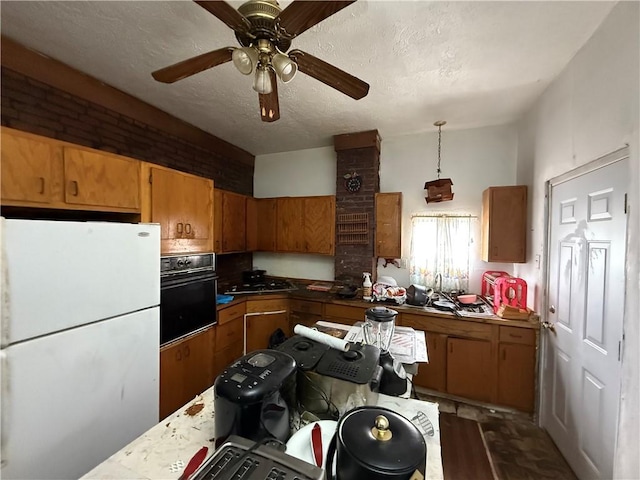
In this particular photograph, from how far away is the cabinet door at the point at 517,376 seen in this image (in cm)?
224

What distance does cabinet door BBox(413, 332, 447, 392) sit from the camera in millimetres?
2494

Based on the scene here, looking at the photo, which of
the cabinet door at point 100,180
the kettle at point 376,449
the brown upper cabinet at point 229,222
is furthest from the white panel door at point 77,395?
the brown upper cabinet at point 229,222

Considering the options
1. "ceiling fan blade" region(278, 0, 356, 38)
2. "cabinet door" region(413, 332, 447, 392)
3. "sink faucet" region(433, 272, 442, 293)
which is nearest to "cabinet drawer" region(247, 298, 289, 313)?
"cabinet door" region(413, 332, 447, 392)

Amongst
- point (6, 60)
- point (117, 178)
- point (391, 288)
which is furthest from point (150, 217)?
point (391, 288)

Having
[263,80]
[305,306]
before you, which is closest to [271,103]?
[263,80]

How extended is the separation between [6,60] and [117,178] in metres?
0.96

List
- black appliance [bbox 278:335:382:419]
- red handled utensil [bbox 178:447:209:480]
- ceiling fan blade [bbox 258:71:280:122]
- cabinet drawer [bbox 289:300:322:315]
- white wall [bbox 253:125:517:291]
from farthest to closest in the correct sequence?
1. cabinet drawer [bbox 289:300:322:315]
2. white wall [bbox 253:125:517:291]
3. ceiling fan blade [bbox 258:71:280:122]
4. black appliance [bbox 278:335:382:419]
5. red handled utensil [bbox 178:447:209:480]

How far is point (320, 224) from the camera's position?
11.1 feet

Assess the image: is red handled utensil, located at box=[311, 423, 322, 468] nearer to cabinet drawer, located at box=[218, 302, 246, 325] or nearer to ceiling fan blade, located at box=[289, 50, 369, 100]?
ceiling fan blade, located at box=[289, 50, 369, 100]

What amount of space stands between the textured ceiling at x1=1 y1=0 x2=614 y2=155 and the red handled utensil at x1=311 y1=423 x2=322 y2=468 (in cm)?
189

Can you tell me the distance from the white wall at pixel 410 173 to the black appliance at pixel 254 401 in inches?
105

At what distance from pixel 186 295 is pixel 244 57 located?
5.77 feet

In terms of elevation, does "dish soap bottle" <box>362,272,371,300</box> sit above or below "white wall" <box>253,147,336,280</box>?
below

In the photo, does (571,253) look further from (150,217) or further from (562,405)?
(150,217)
